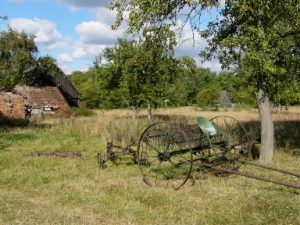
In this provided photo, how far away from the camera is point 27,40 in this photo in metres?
29.6

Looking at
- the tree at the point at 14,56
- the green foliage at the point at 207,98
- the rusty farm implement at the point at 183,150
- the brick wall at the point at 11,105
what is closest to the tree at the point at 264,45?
the rusty farm implement at the point at 183,150

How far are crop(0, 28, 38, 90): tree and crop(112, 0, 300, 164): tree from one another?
44.8 feet

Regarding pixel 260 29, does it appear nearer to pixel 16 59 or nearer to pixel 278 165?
pixel 278 165

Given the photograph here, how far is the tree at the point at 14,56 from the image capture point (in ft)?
78.4

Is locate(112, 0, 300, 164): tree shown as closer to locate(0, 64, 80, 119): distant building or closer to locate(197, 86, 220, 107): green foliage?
locate(0, 64, 80, 119): distant building

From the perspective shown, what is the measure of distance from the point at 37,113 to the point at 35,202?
33.1 metres

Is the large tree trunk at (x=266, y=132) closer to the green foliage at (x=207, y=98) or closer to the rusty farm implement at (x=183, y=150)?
the rusty farm implement at (x=183, y=150)

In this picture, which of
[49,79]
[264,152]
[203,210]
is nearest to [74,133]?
A: [264,152]

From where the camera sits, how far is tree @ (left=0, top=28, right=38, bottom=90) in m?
23.9

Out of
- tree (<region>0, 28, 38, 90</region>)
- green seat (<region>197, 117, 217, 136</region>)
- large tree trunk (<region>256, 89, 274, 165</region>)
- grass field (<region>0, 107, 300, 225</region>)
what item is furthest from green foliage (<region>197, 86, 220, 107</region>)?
green seat (<region>197, 117, 217, 136</region>)

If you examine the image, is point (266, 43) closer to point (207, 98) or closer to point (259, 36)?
point (259, 36)

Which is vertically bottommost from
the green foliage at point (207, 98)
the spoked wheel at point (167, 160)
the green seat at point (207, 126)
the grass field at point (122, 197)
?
the grass field at point (122, 197)

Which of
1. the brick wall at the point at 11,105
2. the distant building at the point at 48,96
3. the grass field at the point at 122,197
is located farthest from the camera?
the distant building at the point at 48,96

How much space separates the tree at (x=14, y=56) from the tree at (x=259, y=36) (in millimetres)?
13660
